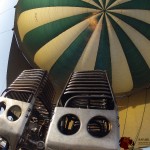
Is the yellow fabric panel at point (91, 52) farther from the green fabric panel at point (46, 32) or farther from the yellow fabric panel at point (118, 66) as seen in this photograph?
the green fabric panel at point (46, 32)

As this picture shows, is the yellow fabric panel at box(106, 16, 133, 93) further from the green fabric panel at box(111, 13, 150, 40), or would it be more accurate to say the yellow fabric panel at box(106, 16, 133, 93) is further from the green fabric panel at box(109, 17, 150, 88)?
the green fabric panel at box(111, 13, 150, 40)

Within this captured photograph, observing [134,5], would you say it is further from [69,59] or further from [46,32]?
[46,32]

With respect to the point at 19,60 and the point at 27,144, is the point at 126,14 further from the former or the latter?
the point at 27,144

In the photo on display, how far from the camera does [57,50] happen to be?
34.2ft

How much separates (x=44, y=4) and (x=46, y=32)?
87 centimetres

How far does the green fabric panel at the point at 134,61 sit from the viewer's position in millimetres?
9688

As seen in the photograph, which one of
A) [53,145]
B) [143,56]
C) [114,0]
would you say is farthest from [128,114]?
[53,145]

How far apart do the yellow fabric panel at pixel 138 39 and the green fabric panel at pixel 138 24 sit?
0.09m

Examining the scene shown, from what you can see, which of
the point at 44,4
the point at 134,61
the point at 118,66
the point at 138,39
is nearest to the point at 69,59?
the point at 118,66

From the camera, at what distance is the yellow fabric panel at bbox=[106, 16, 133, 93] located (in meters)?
9.68

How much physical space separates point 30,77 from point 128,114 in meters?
8.67

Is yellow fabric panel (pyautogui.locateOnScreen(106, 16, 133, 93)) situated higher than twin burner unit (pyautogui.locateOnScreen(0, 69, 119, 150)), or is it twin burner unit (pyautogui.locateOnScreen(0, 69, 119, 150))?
yellow fabric panel (pyautogui.locateOnScreen(106, 16, 133, 93))

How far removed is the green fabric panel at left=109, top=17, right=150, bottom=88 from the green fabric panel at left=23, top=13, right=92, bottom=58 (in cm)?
114

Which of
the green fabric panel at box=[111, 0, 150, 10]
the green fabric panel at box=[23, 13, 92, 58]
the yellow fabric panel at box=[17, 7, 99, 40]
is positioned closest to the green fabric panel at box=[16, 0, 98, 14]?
the yellow fabric panel at box=[17, 7, 99, 40]
